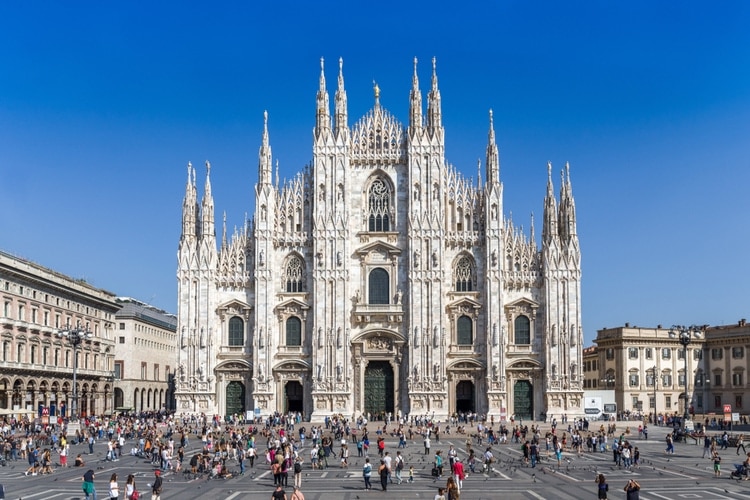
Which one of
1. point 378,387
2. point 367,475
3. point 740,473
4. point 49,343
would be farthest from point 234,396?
point 740,473

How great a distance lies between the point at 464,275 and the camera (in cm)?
7675

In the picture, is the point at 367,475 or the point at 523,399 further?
the point at 523,399

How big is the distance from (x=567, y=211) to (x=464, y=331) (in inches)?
484

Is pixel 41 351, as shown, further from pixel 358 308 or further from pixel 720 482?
pixel 720 482

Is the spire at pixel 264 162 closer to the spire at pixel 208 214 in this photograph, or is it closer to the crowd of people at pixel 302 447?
the spire at pixel 208 214

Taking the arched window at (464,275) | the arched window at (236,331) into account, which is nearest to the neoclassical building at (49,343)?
the arched window at (236,331)

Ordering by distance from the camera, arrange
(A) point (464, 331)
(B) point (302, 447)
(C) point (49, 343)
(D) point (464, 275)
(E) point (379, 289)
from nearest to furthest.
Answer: (B) point (302, 447)
(A) point (464, 331)
(E) point (379, 289)
(D) point (464, 275)
(C) point (49, 343)

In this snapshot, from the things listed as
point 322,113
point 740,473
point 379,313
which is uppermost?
point 322,113

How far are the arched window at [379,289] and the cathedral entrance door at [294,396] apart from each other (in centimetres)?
881

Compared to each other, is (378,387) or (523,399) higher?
(378,387)

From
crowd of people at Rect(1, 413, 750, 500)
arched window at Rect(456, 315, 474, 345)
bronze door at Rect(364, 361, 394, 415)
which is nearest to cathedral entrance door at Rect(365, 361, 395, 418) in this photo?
bronze door at Rect(364, 361, 394, 415)

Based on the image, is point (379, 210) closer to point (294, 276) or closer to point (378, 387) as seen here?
point (294, 276)

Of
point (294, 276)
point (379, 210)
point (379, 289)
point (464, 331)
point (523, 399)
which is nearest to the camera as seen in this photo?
point (523, 399)

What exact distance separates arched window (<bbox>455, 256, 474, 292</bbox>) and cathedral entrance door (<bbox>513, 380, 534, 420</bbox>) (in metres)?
8.42
